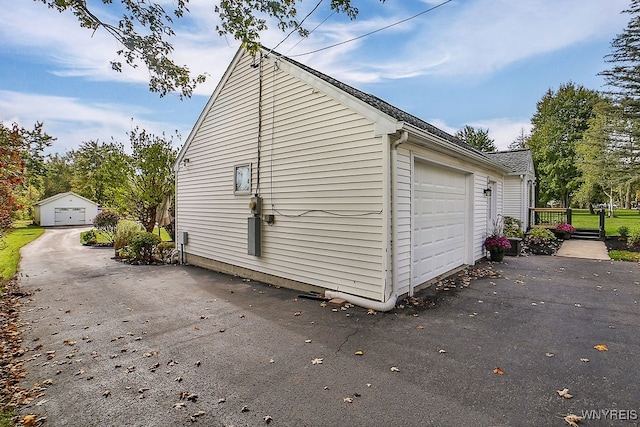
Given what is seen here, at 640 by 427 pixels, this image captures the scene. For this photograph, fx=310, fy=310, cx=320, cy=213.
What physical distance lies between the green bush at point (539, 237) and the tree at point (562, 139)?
70.1ft

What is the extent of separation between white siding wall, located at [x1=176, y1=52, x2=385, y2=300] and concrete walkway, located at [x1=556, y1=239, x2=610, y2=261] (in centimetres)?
893

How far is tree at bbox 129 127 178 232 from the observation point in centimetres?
1318

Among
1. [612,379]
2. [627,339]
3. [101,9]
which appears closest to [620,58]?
[627,339]

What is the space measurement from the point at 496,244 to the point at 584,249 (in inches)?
193

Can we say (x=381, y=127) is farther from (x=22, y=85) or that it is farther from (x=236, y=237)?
(x=22, y=85)

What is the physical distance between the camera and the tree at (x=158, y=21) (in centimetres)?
450

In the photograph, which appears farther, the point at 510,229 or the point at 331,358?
the point at 510,229

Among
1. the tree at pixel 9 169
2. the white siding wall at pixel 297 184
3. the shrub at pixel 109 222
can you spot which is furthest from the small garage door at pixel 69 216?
the white siding wall at pixel 297 184

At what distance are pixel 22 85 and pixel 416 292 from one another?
1040cm

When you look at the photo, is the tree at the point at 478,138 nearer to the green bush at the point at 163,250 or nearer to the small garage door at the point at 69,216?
the green bush at the point at 163,250

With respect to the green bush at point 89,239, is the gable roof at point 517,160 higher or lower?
higher

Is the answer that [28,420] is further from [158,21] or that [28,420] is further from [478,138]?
[478,138]

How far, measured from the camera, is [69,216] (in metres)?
32.5

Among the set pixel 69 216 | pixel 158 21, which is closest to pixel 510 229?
pixel 158 21
